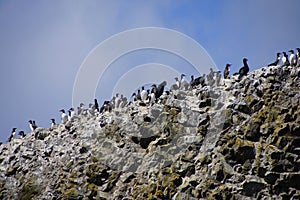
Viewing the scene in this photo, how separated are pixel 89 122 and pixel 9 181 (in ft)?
26.0

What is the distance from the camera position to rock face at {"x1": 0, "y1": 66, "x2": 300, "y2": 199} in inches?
1009

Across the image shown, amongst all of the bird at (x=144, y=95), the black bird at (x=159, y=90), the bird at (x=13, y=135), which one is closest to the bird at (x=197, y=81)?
the black bird at (x=159, y=90)

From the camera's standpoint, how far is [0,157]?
3706cm

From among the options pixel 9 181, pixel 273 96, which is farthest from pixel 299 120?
pixel 9 181

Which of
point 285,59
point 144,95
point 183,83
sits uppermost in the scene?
point 144,95

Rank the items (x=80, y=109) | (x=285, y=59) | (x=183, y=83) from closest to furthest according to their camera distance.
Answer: (x=285, y=59) → (x=183, y=83) → (x=80, y=109)

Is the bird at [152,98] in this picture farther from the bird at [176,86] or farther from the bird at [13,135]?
the bird at [13,135]

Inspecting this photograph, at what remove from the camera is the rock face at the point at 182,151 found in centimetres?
2564

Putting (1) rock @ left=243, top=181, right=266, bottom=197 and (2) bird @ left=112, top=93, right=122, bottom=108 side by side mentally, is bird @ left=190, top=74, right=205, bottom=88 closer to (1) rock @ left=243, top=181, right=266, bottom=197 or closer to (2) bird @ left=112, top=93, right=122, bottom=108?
(2) bird @ left=112, top=93, right=122, bottom=108

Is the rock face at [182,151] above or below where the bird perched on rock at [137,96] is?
below

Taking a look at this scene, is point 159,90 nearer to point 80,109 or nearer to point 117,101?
point 117,101

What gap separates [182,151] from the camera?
28.7m

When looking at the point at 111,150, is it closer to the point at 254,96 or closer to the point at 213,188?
the point at 213,188

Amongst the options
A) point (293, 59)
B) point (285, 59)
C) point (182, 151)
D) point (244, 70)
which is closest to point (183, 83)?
point (244, 70)
